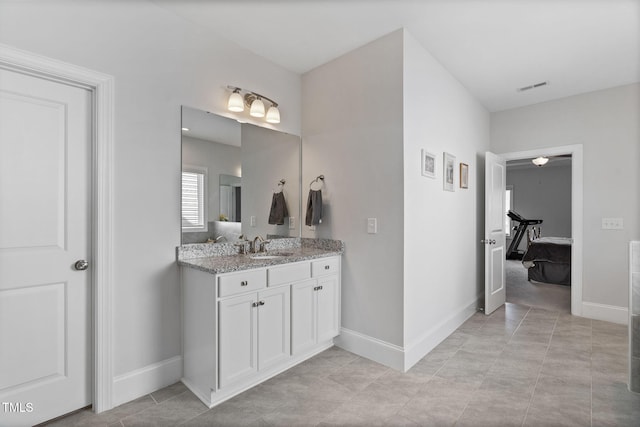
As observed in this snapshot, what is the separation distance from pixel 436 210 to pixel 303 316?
5.20 feet

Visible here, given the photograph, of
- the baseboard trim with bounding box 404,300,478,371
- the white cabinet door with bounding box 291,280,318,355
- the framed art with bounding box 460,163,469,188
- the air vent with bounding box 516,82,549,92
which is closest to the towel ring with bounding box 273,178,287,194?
the white cabinet door with bounding box 291,280,318,355

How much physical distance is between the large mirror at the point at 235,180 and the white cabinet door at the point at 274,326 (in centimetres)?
67

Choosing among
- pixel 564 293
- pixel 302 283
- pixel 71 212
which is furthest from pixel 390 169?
pixel 564 293

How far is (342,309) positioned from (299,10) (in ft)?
8.00

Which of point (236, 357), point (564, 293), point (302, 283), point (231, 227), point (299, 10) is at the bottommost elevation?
point (564, 293)

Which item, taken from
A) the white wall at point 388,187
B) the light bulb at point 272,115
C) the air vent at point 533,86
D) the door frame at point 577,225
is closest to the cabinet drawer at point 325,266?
the white wall at point 388,187

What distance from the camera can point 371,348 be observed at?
2619mm

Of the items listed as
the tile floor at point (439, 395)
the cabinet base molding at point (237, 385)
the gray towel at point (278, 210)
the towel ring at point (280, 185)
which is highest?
the towel ring at point (280, 185)

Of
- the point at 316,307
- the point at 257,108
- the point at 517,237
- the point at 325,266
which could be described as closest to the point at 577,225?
the point at 325,266

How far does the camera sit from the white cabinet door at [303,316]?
2402 mm


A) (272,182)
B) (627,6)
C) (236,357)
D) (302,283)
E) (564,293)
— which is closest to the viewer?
(236,357)

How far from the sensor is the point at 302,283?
2475 mm

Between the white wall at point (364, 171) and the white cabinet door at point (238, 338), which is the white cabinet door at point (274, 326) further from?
the white wall at point (364, 171)

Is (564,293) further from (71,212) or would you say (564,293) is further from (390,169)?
(71,212)
